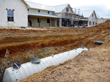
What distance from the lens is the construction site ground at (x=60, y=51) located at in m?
5.81

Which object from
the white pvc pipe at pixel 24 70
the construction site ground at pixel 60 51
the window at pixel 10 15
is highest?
the window at pixel 10 15

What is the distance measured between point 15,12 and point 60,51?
11.1 m

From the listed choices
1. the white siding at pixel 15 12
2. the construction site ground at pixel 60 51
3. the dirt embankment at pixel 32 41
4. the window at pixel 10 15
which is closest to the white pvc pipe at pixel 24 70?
the construction site ground at pixel 60 51

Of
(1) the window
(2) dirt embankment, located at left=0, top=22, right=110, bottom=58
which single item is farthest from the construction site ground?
(1) the window

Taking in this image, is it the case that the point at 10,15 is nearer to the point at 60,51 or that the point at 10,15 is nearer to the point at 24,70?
the point at 60,51

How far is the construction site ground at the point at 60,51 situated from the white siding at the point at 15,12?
4.80 meters

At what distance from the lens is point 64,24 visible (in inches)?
1569

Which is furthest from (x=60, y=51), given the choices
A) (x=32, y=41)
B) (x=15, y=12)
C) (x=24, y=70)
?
(x=15, y=12)

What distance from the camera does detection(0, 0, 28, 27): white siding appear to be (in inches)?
764

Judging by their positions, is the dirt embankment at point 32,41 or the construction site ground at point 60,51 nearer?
the construction site ground at point 60,51

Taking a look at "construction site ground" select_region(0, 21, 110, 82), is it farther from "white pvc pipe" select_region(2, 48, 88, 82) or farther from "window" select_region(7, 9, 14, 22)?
"window" select_region(7, 9, 14, 22)

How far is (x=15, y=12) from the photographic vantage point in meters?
20.9

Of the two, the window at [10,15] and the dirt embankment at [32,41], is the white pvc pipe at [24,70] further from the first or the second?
the window at [10,15]

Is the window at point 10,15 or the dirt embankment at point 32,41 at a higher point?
the window at point 10,15
